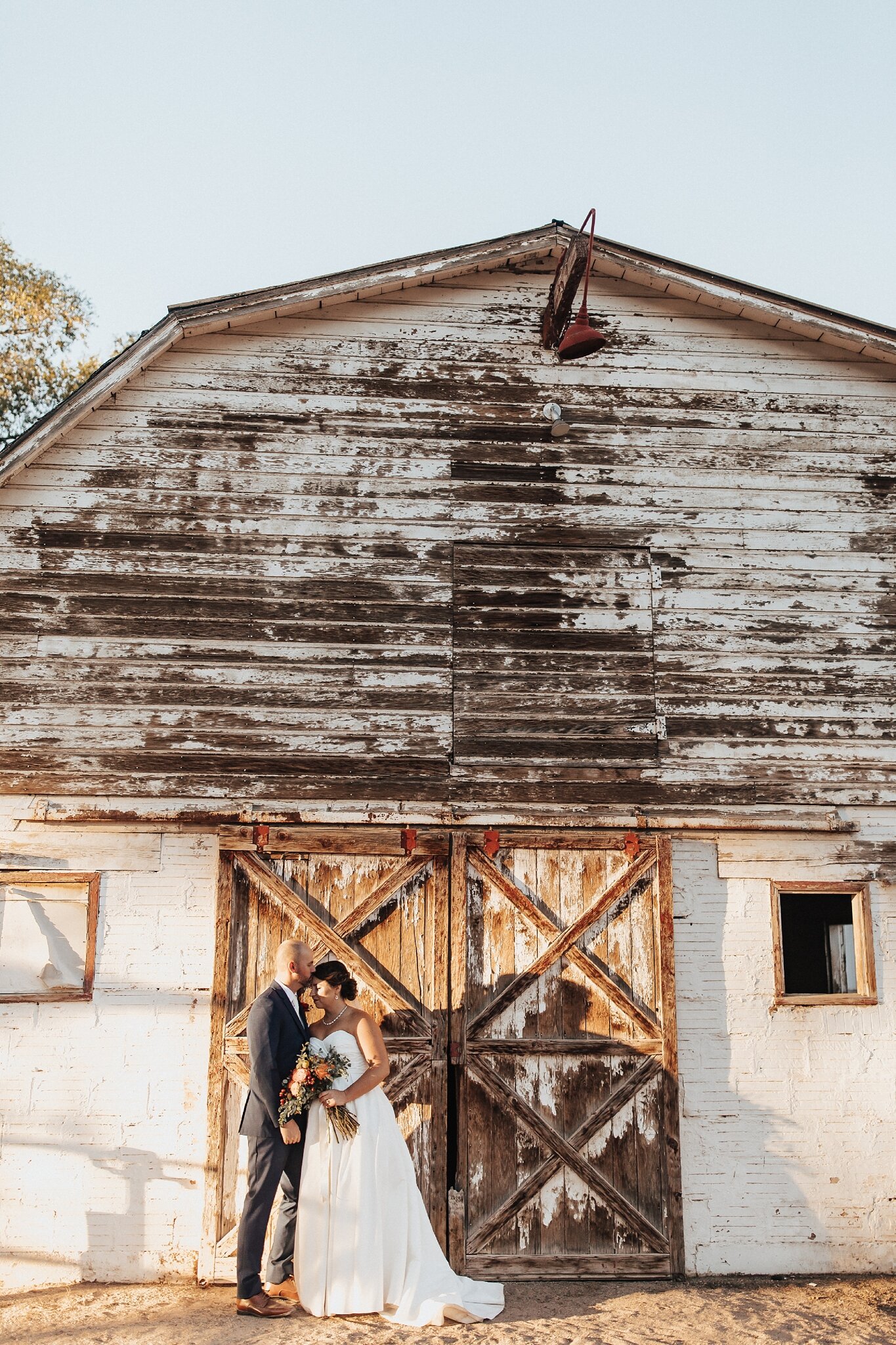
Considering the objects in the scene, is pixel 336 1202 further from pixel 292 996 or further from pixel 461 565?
pixel 461 565

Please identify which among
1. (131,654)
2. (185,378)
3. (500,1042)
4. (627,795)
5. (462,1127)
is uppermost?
(185,378)

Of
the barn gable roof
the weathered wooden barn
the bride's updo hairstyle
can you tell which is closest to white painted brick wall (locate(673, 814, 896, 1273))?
the weathered wooden barn

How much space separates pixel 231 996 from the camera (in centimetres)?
757

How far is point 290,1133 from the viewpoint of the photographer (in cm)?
658

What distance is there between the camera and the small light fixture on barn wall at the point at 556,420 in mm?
8375

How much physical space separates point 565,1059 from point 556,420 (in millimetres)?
4481

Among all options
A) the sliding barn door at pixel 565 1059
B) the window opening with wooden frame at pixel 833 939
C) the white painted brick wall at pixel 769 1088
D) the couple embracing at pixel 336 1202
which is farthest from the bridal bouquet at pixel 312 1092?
the window opening with wooden frame at pixel 833 939

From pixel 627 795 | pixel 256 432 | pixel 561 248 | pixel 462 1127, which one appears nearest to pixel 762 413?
pixel 561 248

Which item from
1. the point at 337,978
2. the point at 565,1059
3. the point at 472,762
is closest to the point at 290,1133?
the point at 337,978

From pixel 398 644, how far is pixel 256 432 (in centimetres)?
187

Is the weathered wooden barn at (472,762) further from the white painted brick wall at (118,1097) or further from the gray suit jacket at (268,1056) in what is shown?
the gray suit jacket at (268,1056)

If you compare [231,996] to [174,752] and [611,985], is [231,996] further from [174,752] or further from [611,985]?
[611,985]

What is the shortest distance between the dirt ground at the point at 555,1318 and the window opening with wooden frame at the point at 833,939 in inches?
70.2

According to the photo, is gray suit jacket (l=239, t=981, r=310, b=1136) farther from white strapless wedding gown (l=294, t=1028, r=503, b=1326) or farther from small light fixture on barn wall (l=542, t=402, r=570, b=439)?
small light fixture on barn wall (l=542, t=402, r=570, b=439)
